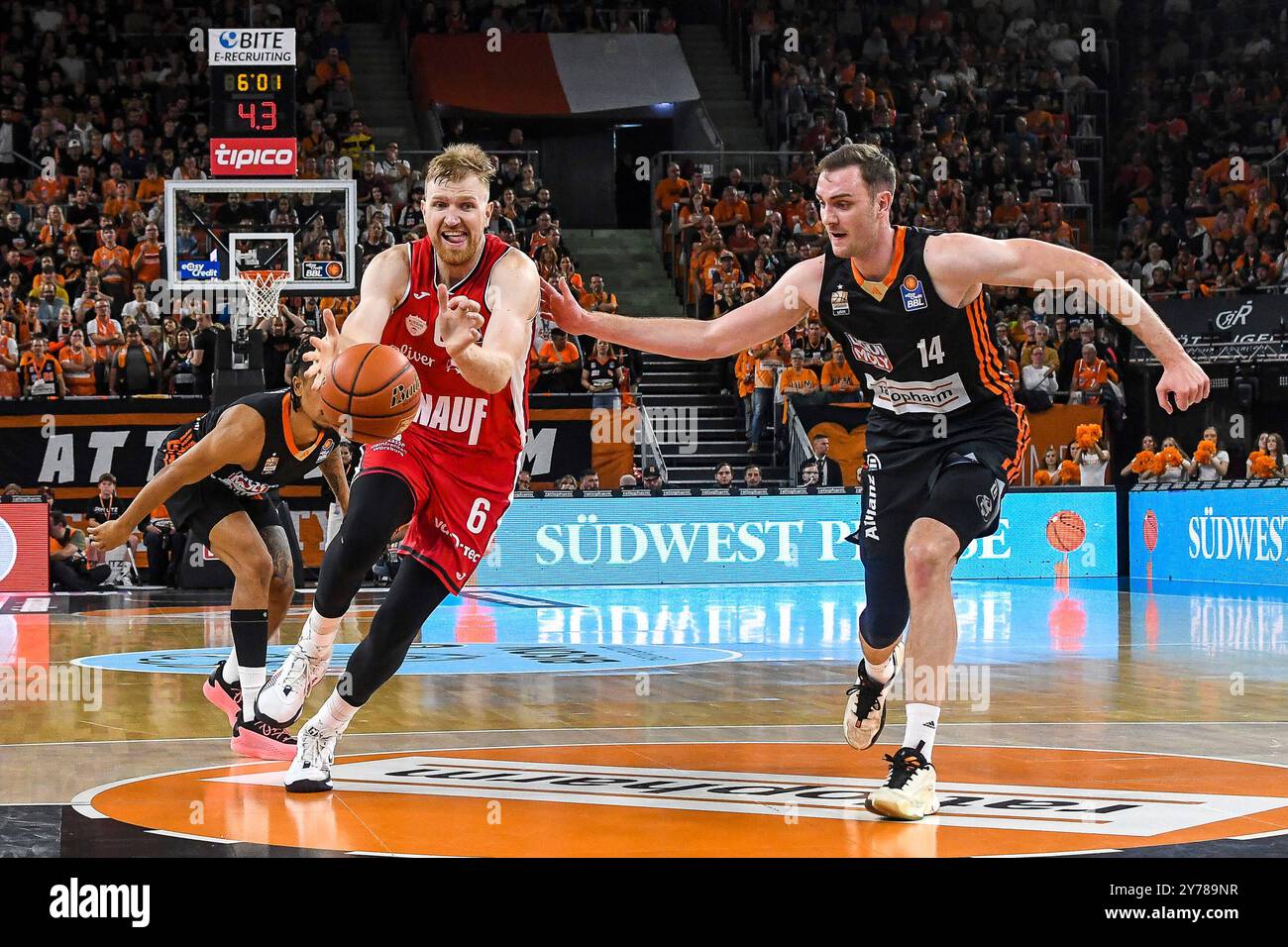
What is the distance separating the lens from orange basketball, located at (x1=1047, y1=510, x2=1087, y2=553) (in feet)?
71.1

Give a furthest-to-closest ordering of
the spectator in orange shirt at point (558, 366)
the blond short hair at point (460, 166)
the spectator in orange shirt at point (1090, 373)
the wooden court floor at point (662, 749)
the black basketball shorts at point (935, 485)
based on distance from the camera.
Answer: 1. the spectator in orange shirt at point (1090, 373)
2. the spectator in orange shirt at point (558, 366)
3. the black basketball shorts at point (935, 485)
4. the blond short hair at point (460, 166)
5. the wooden court floor at point (662, 749)

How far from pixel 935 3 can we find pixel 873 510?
28.4m

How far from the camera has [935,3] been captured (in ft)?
108

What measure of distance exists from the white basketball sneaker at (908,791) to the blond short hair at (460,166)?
8.80 ft

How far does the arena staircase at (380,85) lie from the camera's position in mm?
30625

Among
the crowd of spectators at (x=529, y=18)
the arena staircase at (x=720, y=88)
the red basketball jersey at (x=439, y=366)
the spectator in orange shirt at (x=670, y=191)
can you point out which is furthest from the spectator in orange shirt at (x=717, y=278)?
the red basketball jersey at (x=439, y=366)

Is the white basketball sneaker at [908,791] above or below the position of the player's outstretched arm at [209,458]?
below

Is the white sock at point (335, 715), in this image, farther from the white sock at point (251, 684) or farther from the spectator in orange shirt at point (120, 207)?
the spectator in orange shirt at point (120, 207)

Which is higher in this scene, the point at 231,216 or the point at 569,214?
the point at 569,214

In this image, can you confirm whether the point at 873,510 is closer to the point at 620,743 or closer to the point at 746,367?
the point at 620,743

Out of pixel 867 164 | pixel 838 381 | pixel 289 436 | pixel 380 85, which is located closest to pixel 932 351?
pixel 867 164

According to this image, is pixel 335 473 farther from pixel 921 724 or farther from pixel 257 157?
pixel 257 157
